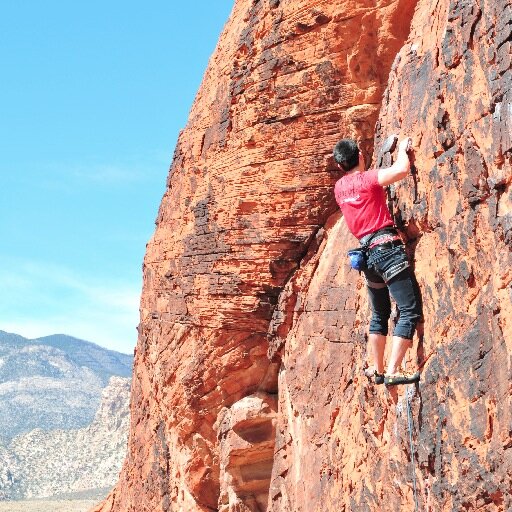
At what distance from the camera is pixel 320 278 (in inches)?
→ 432

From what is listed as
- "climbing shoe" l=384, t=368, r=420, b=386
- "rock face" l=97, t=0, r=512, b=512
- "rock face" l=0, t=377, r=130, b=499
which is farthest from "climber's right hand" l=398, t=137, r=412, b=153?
"rock face" l=0, t=377, r=130, b=499

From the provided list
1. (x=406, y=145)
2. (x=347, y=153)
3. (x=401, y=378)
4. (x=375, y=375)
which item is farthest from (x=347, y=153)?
(x=401, y=378)

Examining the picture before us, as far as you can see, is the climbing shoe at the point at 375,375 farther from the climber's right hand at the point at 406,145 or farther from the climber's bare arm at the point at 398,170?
the climber's right hand at the point at 406,145

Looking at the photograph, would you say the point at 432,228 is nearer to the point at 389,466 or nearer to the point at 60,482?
the point at 389,466

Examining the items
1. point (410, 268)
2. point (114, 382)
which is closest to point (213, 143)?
point (410, 268)

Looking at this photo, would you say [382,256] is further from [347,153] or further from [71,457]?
[71,457]

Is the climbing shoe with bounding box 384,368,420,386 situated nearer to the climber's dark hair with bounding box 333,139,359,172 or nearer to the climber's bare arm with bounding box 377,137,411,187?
the climber's bare arm with bounding box 377,137,411,187

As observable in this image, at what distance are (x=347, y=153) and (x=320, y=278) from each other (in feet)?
10.3

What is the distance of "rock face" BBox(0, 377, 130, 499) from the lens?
74.0 meters

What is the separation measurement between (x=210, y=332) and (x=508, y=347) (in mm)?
7098

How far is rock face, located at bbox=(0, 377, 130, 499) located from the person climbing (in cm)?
6523

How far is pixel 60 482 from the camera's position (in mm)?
76625

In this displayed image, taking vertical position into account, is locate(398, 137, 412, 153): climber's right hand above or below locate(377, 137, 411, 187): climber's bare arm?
above

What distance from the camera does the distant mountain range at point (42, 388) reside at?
132375mm
